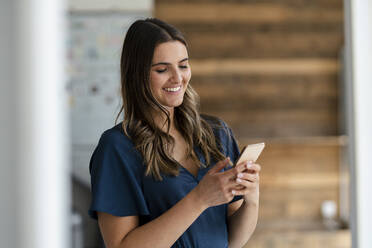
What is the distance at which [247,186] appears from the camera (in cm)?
112

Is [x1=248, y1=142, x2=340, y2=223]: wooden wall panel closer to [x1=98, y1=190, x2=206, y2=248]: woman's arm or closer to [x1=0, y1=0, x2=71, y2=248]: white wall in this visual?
[x1=98, y1=190, x2=206, y2=248]: woman's arm

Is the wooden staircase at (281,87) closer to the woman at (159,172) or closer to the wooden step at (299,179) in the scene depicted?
the wooden step at (299,179)

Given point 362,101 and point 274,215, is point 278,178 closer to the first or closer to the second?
point 274,215

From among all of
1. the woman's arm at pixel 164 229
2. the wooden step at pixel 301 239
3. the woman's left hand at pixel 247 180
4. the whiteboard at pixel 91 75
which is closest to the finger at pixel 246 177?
the woman's left hand at pixel 247 180

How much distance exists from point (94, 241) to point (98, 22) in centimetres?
173

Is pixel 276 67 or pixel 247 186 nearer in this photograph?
pixel 247 186

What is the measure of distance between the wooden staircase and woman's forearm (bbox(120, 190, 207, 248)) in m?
2.89

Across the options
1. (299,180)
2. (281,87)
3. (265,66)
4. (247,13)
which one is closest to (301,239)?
(299,180)

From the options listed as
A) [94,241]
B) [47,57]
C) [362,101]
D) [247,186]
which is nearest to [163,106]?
[247,186]

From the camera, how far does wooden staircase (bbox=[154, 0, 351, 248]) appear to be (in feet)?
12.8

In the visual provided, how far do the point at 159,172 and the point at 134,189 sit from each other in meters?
0.08

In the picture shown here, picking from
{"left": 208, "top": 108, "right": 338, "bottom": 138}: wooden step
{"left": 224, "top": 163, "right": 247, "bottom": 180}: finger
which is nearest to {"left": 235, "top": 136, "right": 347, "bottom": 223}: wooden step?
{"left": 208, "top": 108, "right": 338, "bottom": 138}: wooden step

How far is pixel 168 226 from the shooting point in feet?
3.47

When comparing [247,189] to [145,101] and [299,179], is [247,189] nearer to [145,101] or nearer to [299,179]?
[145,101]
